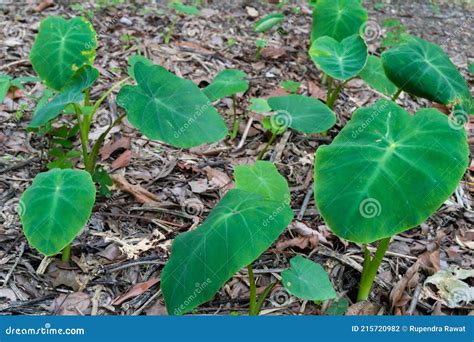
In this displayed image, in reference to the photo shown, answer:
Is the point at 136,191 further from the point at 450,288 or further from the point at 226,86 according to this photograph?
the point at 450,288

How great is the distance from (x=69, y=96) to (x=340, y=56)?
1.12 metres

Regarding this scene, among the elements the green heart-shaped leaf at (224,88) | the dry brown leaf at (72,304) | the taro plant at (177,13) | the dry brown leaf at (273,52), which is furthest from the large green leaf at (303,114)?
the taro plant at (177,13)

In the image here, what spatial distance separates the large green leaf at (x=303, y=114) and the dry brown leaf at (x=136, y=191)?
57cm

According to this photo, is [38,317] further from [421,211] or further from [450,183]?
[450,183]

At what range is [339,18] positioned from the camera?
2.76 m

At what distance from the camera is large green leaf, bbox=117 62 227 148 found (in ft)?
5.73

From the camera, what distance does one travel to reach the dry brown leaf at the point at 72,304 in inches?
65.9

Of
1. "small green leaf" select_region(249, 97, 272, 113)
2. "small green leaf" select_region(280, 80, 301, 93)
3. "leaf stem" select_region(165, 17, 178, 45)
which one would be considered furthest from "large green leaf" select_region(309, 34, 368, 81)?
"leaf stem" select_region(165, 17, 178, 45)

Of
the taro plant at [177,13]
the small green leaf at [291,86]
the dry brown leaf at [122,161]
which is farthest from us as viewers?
the taro plant at [177,13]

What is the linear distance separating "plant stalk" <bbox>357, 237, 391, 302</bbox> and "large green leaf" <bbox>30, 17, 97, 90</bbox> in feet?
4.30

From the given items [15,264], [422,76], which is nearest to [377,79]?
[422,76]

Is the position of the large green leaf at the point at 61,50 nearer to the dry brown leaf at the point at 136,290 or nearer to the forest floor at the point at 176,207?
the forest floor at the point at 176,207

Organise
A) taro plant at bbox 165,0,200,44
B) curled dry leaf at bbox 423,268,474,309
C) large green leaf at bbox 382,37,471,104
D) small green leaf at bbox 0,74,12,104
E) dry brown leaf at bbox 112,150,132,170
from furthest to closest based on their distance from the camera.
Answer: taro plant at bbox 165,0,200,44 → dry brown leaf at bbox 112,150,132,170 → small green leaf at bbox 0,74,12,104 → large green leaf at bbox 382,37,471,104 → curled dry leaf at bbox 423,268,474,309

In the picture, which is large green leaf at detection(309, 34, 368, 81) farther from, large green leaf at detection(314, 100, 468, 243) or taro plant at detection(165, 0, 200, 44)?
taro plant at detection(165, 0, 200, 44)
